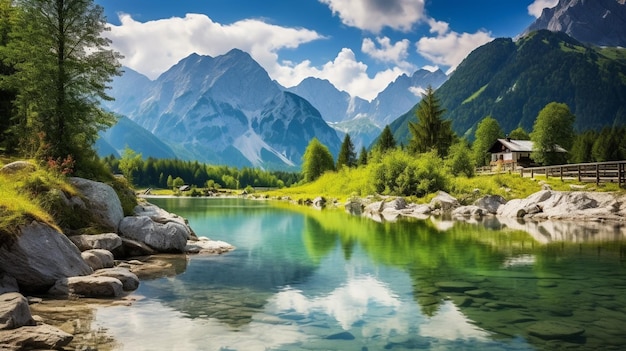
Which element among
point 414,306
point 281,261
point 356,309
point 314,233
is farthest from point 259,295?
point 314,233

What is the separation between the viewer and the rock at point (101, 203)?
84.2 feet

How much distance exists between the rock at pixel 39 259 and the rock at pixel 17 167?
7571 mm

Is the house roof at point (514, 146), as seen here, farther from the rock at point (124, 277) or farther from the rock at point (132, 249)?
the rock at point (124, 277)

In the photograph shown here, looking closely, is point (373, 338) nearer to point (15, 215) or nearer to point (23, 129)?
point (15, 215)

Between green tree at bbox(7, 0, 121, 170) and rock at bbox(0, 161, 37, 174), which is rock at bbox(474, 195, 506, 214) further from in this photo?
rock at bbox(0, 161, 37, 174)

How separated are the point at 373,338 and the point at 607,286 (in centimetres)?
1136

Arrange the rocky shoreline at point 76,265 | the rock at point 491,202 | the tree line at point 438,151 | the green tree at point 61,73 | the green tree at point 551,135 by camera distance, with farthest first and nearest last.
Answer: the green tree at point 551,135 → the tree line at point 438,151 → the rock at point 491,202 → the green tree at point 61,73 → the rocky shoreline at point 76,265

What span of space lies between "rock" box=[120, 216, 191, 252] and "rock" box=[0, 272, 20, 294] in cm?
1128

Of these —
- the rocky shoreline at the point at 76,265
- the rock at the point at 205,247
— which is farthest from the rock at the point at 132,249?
the rock at the point at 205,247

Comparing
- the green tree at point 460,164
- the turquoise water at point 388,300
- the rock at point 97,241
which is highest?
the green tree at point 460,164

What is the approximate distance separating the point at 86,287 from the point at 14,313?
4.86 metres

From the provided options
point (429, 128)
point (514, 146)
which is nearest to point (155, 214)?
point (429, 128)

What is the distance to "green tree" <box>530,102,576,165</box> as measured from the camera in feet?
352

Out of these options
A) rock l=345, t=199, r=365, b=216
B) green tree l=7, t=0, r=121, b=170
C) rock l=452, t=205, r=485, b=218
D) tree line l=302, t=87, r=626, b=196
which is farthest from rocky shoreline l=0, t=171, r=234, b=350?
tree line l=302, t=87, r=626, b=196
